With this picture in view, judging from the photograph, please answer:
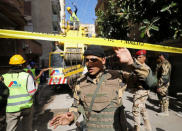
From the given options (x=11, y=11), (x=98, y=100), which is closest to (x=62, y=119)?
(x=98, y=100)

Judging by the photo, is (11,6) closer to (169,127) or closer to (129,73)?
(129,73)

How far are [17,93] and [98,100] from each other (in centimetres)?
180

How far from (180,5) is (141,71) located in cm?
194

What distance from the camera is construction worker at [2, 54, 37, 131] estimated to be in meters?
2.29

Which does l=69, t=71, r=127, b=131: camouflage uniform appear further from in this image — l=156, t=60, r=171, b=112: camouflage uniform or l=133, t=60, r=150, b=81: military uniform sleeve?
l=156, t=60, r=171, b=112: camouflage uniform

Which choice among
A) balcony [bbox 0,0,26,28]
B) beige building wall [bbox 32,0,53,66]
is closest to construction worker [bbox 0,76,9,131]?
balcony [bbox 0,0,26,28]

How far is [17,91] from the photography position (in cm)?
234

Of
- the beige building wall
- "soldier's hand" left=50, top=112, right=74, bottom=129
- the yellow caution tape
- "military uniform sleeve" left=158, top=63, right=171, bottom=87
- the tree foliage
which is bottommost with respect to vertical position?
"soldier's hand" left=50, top=112, right=74, bottom=129

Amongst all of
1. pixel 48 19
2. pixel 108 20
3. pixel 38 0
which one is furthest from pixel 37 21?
pixel 108 20

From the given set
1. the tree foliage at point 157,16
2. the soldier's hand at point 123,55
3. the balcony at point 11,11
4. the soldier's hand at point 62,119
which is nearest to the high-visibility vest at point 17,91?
the soldier's hand at point 62,119

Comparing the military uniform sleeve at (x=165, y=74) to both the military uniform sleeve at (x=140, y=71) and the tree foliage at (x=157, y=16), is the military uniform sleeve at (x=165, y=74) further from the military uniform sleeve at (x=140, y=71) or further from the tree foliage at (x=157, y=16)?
the military uniform sleeve at (x=140, y=71)

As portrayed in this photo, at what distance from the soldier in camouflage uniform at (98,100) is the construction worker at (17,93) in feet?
4.43

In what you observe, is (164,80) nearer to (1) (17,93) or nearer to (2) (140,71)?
(2) (140,71)

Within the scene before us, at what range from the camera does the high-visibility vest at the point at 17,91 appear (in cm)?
229
